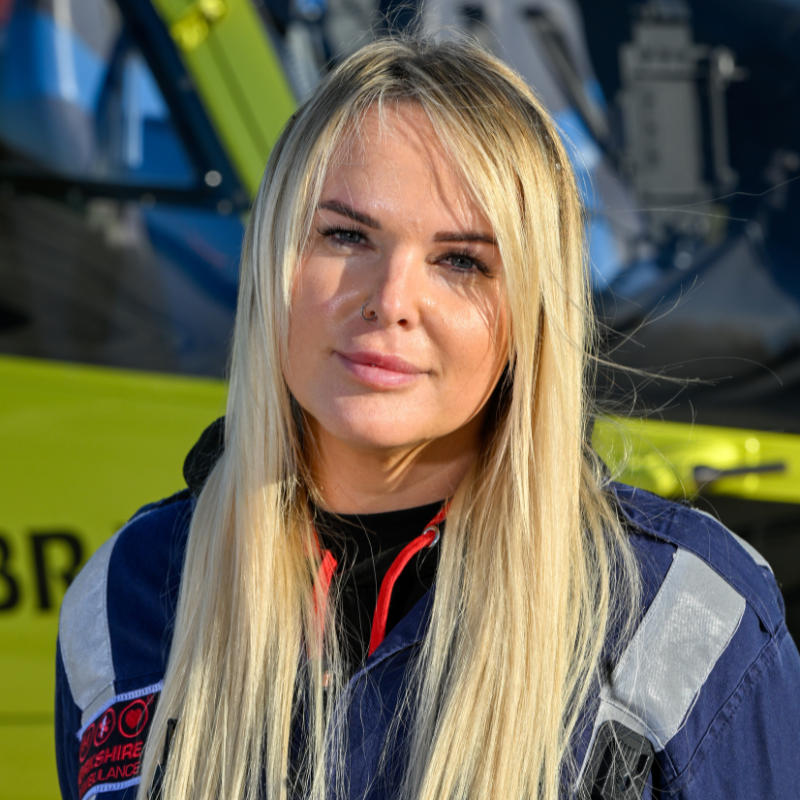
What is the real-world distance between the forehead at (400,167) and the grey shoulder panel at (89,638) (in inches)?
26.2

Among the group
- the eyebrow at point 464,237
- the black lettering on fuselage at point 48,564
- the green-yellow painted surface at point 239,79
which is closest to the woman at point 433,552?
the eyebrow at point 464,237

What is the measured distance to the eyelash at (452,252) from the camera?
42.9 inches

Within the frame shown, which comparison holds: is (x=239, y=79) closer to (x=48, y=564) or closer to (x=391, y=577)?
(x=48, y=564)

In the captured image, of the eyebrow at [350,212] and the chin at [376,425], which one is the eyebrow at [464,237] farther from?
the chin at [376,425]

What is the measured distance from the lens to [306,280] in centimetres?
112

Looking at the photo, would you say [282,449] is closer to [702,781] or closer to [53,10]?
[702,781]

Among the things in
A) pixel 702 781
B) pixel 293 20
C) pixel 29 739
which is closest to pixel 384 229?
pixel 702 781

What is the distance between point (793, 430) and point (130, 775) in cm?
168

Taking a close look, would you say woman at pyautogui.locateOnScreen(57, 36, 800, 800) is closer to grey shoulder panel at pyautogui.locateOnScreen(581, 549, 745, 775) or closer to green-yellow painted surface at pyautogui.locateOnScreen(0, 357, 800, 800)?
grey shoulder panel at pyautogui.locateOnScreen(581, 549, 745, 775)

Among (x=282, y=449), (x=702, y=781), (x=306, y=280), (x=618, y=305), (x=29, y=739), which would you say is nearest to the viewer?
(x=702, y=781)

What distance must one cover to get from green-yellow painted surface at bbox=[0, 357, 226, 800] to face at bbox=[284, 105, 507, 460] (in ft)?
3.29

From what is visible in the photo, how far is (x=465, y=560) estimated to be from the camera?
1160mm

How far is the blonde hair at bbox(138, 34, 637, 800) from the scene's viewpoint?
3.51 feet

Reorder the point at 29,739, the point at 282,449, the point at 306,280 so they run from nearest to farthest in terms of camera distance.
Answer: the point at 306,280, the point at 282,449, the point at 29,739
